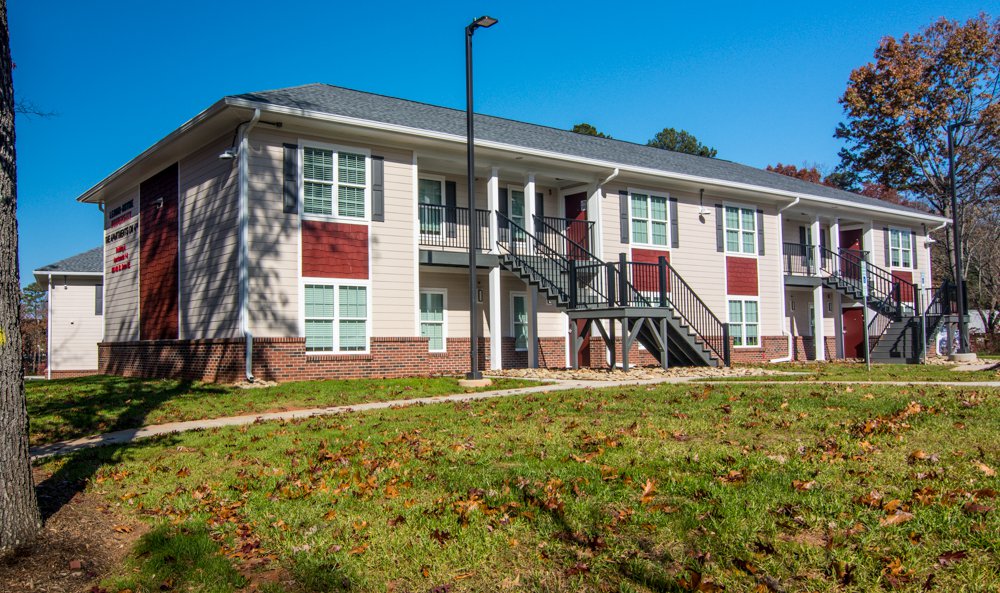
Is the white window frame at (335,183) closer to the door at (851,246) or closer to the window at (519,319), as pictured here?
the window at (519,319)

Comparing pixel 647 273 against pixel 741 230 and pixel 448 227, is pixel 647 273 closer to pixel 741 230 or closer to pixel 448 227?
pixel 741 230

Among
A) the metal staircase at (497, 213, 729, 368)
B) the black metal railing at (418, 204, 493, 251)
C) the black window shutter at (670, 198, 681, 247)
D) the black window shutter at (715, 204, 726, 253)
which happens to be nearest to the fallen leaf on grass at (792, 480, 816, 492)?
the metal staircase at (497, 213, 729, 368)

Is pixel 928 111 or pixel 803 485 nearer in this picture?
pixel 803 485

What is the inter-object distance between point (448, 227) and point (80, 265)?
1806 cm

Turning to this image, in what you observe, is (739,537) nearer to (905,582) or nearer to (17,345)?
(905,582)

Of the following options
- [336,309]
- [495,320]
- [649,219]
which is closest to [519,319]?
[495,320]

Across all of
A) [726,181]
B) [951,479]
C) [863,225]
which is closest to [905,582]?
[951,479]

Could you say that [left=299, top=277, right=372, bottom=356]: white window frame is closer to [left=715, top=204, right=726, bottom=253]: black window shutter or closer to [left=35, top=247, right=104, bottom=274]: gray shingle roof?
[left=715, top=204, right=726, bottom=253]: black window shutter

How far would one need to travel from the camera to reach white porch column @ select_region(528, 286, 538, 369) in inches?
805

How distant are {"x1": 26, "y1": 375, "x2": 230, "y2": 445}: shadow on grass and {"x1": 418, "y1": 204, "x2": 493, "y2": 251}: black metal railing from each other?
664cm

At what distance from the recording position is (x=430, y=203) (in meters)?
20.1

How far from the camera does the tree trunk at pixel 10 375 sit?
538 centimetres

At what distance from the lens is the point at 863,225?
29.9 meters

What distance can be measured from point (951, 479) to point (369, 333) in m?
13.3
